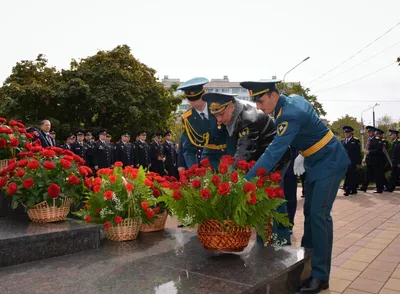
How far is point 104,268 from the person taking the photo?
3082 millimetres

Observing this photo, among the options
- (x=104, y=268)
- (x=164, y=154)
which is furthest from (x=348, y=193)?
(x=104, y=268)

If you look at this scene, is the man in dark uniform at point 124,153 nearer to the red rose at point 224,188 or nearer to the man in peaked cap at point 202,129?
the man in peaked cap at point 202,129

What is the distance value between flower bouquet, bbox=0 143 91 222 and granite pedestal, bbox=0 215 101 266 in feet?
0.47

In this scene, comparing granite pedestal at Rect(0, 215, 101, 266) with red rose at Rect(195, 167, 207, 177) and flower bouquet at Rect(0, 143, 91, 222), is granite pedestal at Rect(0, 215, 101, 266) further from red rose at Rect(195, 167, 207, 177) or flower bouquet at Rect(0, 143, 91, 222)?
red rose at Rect(195, 167, 207, 177)

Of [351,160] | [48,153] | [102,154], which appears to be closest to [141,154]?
[102,154]

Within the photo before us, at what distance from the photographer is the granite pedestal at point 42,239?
324 centimetres

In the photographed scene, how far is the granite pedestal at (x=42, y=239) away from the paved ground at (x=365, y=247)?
226 centimetres

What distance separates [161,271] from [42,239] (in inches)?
45.6

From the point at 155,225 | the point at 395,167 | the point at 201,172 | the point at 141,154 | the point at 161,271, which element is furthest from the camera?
the point at 141,154

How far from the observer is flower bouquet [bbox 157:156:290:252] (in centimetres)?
296

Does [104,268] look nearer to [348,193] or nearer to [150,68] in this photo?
[348,193]

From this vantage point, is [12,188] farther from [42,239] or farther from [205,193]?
[205,193]

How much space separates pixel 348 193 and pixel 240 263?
966cm

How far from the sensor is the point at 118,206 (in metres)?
3.83
